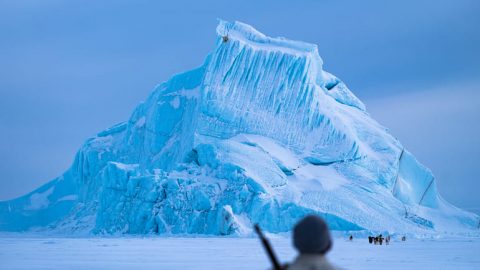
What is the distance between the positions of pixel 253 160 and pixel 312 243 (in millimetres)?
34789

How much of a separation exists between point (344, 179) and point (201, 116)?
30.1 ft

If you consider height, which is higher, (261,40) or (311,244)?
(311,244)

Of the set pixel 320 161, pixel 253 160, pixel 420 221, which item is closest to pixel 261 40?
pixel 320 161

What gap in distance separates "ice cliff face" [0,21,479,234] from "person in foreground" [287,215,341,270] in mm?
29748

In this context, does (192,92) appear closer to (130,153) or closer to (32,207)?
(130,153)

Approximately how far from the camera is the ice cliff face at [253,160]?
3419cm

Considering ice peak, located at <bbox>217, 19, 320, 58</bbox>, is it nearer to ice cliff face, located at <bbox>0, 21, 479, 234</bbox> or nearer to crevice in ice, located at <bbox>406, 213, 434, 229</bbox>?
ice cliff face, located at <bbox>0, 21, 479, 234</bbox>

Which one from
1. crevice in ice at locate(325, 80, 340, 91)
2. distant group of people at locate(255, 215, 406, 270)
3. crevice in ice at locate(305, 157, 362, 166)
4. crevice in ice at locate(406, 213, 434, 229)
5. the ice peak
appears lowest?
crevice in ice at locate(406, 213, 434, 229)

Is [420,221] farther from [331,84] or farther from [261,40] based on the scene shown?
[261,40]

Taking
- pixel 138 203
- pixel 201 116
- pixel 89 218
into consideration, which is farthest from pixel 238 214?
pixel 89 218

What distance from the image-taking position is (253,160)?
37.2m

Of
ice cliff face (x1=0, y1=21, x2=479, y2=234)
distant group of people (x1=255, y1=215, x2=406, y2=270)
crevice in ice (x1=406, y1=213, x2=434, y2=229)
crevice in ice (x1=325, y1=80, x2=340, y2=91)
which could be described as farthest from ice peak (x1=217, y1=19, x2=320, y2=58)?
distant group of people (x1=255, y1=215, x2=406, y2=270)

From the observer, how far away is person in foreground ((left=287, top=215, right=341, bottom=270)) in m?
2.45

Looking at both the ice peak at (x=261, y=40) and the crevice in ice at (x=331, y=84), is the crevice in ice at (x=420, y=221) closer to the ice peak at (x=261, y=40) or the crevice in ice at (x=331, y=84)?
the ice peak at (x=261, y=40)
